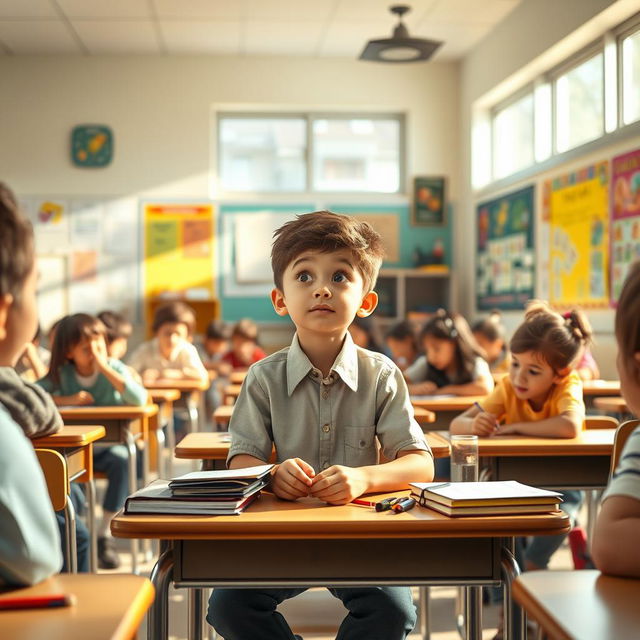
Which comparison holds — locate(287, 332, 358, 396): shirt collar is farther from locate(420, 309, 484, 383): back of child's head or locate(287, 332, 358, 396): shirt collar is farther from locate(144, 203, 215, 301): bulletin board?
locate(144, 203, 215, 301): bulletin board

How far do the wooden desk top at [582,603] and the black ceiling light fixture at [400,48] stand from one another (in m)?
5.17

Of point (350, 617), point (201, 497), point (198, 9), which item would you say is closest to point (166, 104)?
point (198, 9)

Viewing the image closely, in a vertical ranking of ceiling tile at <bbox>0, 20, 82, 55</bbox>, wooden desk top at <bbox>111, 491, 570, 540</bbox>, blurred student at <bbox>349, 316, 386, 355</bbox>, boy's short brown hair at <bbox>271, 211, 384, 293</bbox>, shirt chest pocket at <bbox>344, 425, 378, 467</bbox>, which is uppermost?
ceiling tile at <bbox>0, 20, 82, 55</bbox>

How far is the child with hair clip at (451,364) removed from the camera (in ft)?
13.3

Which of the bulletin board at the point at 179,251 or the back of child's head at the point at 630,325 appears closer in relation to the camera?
the back of child's head at the point at 630,325

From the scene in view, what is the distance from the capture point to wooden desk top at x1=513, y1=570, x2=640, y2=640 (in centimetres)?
86

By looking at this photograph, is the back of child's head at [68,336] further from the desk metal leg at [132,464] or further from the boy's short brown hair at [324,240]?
the boy's short brown hair at [324,240]

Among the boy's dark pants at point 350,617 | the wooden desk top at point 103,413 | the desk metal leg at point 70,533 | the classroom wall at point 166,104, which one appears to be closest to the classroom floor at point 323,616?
the desk metal leg at point 70,533

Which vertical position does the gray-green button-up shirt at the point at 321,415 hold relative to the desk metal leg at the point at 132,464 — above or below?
above

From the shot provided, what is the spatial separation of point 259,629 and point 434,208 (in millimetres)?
6818

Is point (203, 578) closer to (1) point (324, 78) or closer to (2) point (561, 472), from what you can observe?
(2) point (561, 472)

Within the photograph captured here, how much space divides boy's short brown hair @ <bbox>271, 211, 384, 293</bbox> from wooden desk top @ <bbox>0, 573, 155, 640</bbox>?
2.91ft

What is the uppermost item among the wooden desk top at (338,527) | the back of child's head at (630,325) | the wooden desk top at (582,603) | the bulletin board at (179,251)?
the bulletin board at (179,251)

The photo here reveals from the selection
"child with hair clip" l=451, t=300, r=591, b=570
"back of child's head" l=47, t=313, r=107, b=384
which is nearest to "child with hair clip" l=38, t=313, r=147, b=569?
"back of child's head" l=47, t=313, r=107, b=384
